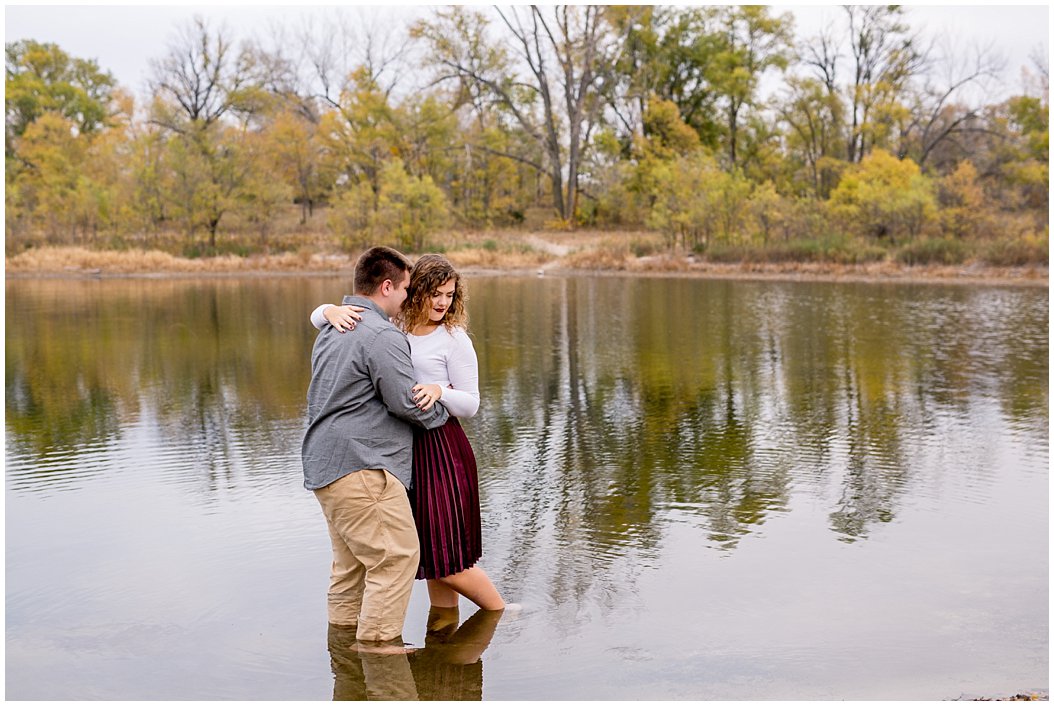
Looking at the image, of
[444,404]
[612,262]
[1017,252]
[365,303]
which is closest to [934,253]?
[1017,252]

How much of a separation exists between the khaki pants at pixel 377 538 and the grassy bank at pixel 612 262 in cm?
3074

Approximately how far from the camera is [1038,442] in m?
9.40

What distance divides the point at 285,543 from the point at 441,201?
1600 inches

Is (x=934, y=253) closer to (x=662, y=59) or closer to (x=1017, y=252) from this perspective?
(x=1017, y=252)

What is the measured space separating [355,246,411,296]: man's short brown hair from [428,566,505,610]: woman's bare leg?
1298 millimetres

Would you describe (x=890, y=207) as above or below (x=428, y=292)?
above

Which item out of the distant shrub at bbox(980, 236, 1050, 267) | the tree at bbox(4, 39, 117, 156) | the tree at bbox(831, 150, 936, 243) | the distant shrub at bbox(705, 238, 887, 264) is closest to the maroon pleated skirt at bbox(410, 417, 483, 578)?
the distant shrub at bbox(980, 236, 1050, 267)

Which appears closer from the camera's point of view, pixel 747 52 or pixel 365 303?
pixel 365 303

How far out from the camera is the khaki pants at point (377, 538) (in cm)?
458

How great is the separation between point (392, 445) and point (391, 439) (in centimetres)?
2

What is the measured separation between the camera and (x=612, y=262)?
40438mm

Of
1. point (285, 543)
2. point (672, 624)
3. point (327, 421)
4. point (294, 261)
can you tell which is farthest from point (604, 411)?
point (294, 261)

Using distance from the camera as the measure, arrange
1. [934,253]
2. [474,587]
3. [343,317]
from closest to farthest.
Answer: [343,317], [474,587], [934,253]

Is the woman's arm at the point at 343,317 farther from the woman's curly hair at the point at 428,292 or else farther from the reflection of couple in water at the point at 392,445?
the woman's curly hair at the point at 428,292
